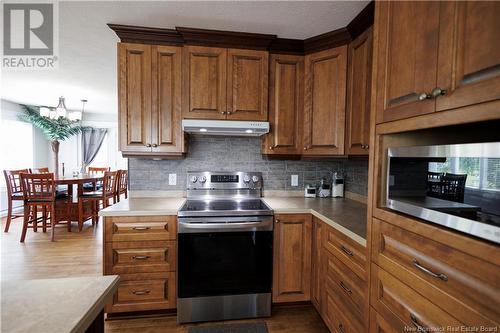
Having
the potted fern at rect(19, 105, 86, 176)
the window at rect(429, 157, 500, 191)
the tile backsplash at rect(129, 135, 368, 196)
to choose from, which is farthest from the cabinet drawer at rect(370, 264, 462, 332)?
the potted fern at rect(19, 105, 86, 176)

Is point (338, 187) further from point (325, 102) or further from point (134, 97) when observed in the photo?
point (134, 97)

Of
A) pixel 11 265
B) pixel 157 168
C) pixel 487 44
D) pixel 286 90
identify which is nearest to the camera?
pixel 487 44

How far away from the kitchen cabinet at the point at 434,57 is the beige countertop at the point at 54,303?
1183 mm

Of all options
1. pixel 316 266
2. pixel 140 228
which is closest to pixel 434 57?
pixel 316 266

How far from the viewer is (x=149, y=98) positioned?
207 cm

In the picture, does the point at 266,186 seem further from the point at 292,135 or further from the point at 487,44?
the point at 487,44

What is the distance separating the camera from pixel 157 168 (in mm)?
2406

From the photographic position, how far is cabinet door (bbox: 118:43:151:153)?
2.04 m

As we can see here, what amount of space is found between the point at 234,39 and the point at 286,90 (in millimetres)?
628

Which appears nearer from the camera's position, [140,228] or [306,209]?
[140,228]

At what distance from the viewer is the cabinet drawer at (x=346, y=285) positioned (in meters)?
1.33

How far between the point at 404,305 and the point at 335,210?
1.00 metres

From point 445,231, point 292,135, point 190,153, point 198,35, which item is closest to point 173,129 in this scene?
point 190,153

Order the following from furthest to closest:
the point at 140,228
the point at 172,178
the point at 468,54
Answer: the point at 172,178 < the point at 140,228 < the point at 468,54
